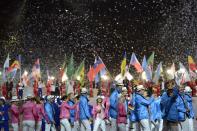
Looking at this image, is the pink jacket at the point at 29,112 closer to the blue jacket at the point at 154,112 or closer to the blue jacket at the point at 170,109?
the blue jacket at the point at 154,112

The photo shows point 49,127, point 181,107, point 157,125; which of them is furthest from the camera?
point 157,125

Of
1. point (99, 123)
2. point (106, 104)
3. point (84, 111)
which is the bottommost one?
point (99, 123)

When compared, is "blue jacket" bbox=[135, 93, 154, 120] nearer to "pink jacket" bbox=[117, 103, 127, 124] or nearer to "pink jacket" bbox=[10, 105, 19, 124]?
"pink jacket" bbox=[117, 103, 127, 124]

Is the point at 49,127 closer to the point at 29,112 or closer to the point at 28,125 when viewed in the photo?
the point at 28,125

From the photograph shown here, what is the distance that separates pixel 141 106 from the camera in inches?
638

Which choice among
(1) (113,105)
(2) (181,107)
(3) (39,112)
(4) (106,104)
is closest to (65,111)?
(3) (39,112)

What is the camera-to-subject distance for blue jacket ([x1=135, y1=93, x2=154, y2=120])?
16031 mm

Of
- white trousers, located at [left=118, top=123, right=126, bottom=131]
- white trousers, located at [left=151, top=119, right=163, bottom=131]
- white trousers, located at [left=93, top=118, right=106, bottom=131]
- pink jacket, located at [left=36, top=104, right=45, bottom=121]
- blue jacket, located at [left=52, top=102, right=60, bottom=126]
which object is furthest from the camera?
blue jacket, located at [left=52, top=102, right=60, bottom=126]

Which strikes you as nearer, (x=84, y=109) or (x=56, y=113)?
(x=84, y=109)

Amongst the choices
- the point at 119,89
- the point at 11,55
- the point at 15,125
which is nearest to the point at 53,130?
the point at 15,125

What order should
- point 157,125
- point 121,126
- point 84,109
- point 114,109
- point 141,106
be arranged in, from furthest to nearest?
point 157,125
point 84,109
point 114,109
point 121,126
point 141,106

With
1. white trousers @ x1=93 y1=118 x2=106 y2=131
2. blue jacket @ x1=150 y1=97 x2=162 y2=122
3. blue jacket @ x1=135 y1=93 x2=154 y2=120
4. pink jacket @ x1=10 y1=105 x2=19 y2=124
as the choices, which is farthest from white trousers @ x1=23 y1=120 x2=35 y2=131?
blue jacket @ x1=135 y1=93 x2=154 y2=120

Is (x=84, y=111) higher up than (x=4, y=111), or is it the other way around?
(x=4, y=111)

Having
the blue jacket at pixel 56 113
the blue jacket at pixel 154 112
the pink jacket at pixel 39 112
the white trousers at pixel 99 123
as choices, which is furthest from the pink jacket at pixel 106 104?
the pink jacket at pixel 39 112
